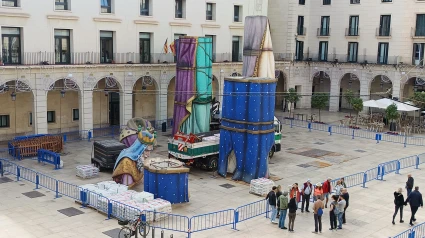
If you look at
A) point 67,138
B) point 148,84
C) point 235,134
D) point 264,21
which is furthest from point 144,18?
point 235,134

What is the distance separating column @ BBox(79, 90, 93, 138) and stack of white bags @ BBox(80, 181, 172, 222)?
15959 millimetres

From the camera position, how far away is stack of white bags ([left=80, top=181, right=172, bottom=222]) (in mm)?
21219

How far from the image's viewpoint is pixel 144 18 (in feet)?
139

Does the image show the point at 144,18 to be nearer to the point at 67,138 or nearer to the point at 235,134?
the point at 67,138

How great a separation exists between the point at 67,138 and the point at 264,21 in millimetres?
18280

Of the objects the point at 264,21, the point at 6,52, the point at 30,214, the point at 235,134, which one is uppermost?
the point at 264,21

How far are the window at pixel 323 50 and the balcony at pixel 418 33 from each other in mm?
10442

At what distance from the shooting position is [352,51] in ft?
184

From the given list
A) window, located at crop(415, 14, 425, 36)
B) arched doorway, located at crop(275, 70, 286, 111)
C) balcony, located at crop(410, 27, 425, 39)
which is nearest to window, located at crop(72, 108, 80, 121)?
arched doorway, located at crop(275, 70, 286, 111)

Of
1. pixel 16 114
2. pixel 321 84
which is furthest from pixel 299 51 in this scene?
pixel 16 114

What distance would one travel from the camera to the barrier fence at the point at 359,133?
137 ft

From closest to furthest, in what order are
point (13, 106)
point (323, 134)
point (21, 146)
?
point (21, 146) < point (13, 106) < point (323, 134)

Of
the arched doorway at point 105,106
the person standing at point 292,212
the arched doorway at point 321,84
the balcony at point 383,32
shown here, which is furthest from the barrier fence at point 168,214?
the arched doorway at point 321,84

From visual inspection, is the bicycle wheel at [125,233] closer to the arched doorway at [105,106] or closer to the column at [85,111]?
the column at [85,111]
